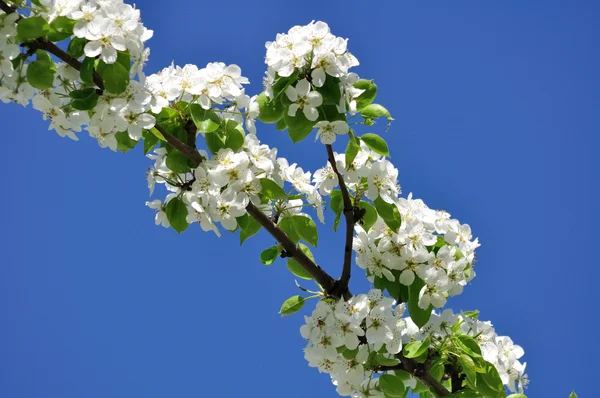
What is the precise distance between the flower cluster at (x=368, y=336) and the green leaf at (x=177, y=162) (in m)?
0.73

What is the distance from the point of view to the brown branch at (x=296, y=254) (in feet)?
9.20

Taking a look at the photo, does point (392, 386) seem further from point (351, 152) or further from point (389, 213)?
point (351, 152)

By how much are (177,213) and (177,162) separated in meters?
0.22

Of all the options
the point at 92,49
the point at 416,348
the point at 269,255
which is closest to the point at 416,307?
the point at 416,348

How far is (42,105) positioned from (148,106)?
0.41m

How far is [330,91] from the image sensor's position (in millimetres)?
2643

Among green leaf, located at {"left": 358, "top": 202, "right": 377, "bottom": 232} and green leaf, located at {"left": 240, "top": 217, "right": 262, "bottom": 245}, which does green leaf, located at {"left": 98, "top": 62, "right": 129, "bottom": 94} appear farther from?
green leaf, located at {"left": 358, "top": 202, "right": 377, "bottom": 232}

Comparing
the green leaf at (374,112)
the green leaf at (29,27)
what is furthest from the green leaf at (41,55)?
the green leaf at (374,112)

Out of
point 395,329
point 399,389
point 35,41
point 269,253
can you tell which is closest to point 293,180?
point 269,253

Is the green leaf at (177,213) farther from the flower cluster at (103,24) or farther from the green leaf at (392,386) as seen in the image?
the green leaf at (392,386)

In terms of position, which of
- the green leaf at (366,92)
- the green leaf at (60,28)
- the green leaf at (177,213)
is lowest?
the green leaf at (177,213)

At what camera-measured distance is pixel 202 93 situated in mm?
2799

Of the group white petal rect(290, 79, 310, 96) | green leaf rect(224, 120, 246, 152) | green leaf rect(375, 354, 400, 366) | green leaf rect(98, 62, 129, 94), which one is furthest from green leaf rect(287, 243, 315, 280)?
green leaf rect(98, 62, 129, 94)

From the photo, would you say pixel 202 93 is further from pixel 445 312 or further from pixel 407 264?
pixel 445 312
